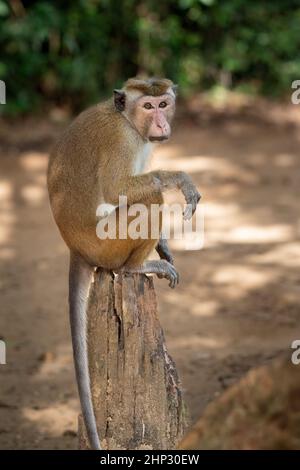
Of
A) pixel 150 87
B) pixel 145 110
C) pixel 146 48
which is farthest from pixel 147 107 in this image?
pixel 146 48

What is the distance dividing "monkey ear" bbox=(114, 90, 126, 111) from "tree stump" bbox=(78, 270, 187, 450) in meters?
1.25

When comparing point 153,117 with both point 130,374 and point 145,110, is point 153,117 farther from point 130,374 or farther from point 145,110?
point 130,374

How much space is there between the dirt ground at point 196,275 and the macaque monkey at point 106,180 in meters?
1.62

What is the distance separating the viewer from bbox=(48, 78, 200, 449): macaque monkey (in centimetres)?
584

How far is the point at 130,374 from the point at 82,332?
1.24 ft

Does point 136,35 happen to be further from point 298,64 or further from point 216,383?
point 216,383

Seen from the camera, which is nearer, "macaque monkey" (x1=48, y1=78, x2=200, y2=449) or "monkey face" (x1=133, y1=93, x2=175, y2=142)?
"macaque monkey" (x1=48, y1=78, x2=200, y2=449)

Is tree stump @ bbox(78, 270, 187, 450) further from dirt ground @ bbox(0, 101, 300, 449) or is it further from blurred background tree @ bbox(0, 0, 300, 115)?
blurred background tree @ bbox(0, 0, 300, 115)

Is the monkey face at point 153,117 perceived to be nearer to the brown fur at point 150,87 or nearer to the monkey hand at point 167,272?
the brown fur at point 150,87

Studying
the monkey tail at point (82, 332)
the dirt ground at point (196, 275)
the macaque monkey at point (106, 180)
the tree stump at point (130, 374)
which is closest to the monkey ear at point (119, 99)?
the macaque monkey at point (106, 180)

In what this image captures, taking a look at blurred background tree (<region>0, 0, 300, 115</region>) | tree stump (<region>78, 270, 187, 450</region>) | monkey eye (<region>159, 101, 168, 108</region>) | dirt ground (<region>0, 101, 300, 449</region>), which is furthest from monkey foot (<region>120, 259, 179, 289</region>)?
blurred background tree (<region>0, 0, 300, 115</region>)

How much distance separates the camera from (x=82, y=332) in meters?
5.51
